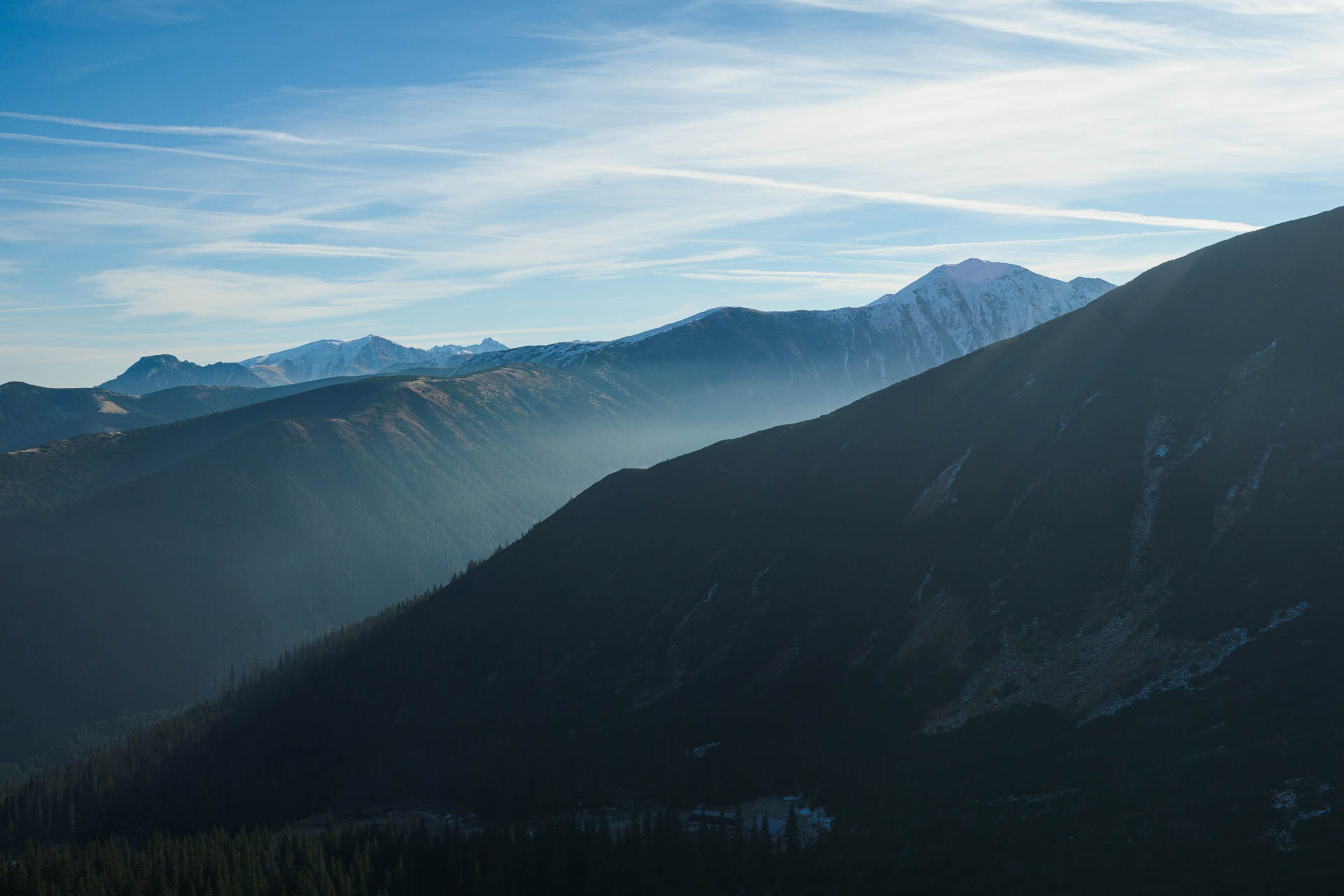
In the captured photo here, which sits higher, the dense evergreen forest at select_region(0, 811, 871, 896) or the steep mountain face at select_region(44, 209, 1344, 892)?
the steep mountain face at select_region(44, 209, 1344, 892)

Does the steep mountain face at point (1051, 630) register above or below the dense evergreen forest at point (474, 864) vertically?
above

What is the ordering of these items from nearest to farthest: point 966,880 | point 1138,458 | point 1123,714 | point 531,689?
point 966,880 → point 1123,714 → point 1138,458 → point 531,689

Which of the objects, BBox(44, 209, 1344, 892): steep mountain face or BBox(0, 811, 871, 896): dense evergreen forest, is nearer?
BBox(44, 209, 1344, 892): steep mountain face

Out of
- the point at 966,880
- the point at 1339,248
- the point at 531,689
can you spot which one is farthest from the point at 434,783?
the point at 1339,248

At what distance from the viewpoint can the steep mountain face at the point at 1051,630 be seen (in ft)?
279

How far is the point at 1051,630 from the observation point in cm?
12244

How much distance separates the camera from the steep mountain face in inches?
3344

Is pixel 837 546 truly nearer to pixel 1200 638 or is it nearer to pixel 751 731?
pixel 751 731

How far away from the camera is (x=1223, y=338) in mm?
146250

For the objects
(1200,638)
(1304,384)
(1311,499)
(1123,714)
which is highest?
(1304,384)

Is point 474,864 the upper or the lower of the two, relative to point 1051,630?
lower

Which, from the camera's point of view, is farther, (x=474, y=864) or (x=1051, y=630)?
(x=474, y=864)

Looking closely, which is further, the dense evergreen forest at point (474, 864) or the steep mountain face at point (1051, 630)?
the dense evergreen forest at point (474, 864)

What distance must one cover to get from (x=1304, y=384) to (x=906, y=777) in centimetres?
8087
